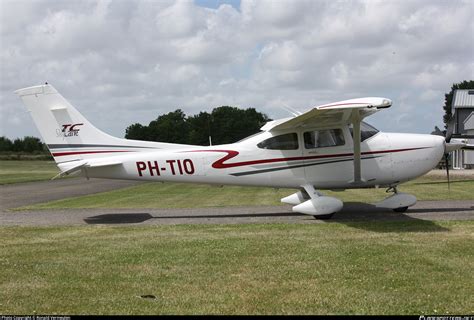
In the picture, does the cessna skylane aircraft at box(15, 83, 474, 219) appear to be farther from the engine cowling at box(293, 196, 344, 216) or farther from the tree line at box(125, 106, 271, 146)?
the tree line at box(125, 106, 271, 146)

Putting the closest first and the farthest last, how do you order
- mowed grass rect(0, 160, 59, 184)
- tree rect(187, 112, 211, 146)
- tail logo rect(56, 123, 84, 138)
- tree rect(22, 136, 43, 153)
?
tail logo rect(56, 123, 84, 138) → mowed grass rect(0, 160, 59, 184) → tree rect(187, 112, 211, 146) → tree rect(22, 136, 43, 153)

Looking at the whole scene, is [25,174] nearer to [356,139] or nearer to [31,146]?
[356,139]

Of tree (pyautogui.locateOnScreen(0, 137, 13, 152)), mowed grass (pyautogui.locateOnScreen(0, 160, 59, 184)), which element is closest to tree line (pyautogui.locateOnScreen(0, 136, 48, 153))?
tree (pyautogui.locateOnScreen(0, 137, 13, 152))

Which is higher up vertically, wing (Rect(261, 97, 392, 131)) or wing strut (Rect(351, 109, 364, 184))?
wing (Rect(261, 97, 392, 131))

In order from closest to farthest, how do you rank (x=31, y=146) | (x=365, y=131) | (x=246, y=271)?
(x=246, y=271), (x=365, y=131), (x=31, y=146)

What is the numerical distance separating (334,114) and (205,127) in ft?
219

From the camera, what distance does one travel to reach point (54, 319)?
5.41 metres

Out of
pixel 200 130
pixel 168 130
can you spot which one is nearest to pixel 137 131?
pixel 168 130

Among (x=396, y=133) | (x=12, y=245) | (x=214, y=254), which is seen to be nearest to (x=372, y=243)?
(x=214, y=254)

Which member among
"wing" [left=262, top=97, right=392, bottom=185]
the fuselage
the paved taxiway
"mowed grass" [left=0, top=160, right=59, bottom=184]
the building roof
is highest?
the building roof

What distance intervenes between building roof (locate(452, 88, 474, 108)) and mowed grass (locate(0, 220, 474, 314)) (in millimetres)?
39332

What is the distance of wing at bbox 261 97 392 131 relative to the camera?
1129 cm

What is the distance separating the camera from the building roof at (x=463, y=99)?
154 ft

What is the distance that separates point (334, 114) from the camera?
1282cm
